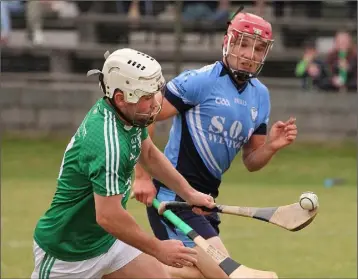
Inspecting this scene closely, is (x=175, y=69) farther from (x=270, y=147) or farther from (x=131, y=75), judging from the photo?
(x=131, y=75)

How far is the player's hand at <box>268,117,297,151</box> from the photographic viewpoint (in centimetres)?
582

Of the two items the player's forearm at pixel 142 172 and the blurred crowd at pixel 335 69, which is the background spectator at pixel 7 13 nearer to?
the blurred crowd at pixel 335 69

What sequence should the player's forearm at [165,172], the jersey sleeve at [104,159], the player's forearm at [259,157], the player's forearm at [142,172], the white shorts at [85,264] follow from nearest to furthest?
1. the jersey sleeve at [104,159]
2. the white shorts at [85,264]
3. the player's forearm at [165,172]
4. the player's forearm at [142,172]
5. the player's forearm at [259,157]

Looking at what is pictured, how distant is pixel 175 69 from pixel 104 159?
421 inches

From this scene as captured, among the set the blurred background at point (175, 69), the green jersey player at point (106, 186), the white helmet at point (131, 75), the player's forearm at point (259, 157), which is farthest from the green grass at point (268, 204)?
the white helmet at point (131, 75)

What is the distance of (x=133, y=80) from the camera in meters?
4.52

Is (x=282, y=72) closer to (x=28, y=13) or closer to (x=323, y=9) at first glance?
(x=323, y=9)

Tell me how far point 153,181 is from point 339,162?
28.4ft

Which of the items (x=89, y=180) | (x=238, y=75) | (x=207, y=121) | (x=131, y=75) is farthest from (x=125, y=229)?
(x=238, y=75)

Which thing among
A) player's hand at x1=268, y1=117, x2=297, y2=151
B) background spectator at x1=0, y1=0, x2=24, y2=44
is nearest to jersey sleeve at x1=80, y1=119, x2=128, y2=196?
player's hand at x1=268, y1=117, x2=297, y2=151

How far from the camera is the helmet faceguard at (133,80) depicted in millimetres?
4531

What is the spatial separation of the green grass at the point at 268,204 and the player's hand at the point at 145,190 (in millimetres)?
2247

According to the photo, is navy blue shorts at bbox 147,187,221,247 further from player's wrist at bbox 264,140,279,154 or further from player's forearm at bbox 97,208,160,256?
player's forearm at bbox 97,208,160,256

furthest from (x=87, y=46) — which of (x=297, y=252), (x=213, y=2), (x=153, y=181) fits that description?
(x=153, y=181)
